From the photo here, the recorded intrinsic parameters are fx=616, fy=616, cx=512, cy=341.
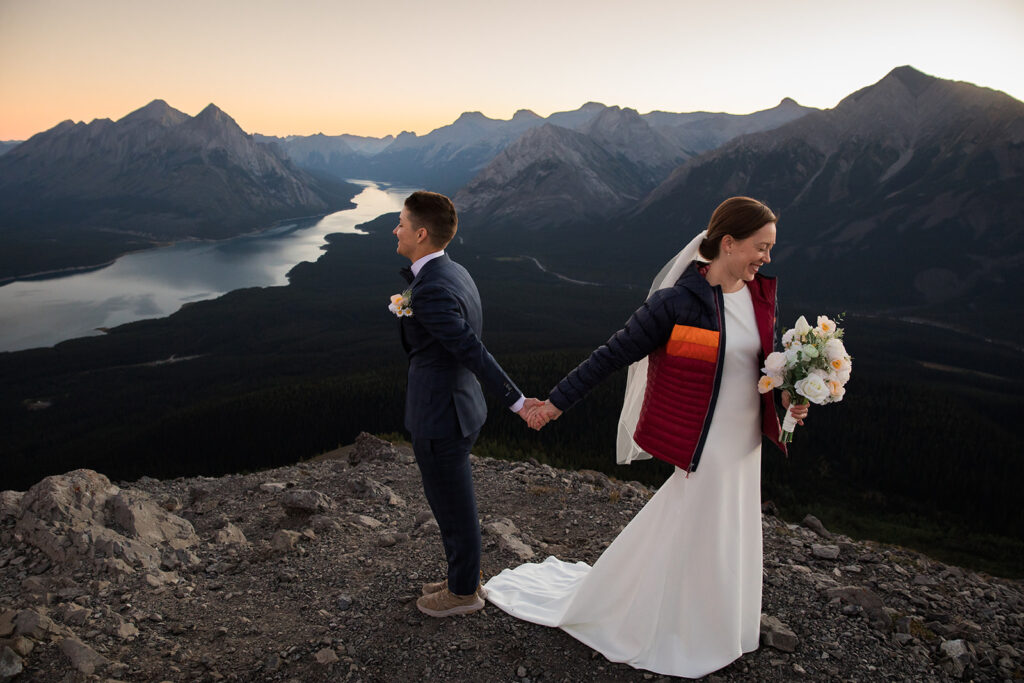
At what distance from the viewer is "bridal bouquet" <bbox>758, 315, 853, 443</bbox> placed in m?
3.73

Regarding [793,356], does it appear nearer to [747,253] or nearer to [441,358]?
[747,253]

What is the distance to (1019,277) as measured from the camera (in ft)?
405

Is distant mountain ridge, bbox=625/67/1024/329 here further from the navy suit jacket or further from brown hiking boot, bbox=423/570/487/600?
the navy suit jacket

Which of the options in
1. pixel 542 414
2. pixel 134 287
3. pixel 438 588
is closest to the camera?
pixel 542 414

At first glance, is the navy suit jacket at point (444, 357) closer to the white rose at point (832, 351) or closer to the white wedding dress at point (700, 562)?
the white wedding dress at point (700, 562)

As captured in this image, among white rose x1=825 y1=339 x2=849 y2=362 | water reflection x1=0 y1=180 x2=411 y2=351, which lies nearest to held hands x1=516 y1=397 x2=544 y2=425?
white rose x1=825 y1=339 x2=849 y2=362

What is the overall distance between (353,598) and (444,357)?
2582 millimetres

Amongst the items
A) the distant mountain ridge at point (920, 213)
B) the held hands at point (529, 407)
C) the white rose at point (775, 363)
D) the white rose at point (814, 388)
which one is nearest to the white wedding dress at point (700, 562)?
the white rose at point (775, 363)

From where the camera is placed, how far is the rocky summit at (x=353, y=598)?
4348 millimetres

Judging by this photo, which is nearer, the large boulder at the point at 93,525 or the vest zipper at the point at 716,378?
the vest zipper at the point at 716,378

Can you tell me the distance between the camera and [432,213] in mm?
4035

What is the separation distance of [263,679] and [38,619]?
181 cm

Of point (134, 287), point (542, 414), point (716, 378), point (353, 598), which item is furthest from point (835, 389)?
point (134, 287)

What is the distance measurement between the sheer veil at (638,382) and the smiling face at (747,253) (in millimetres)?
234
